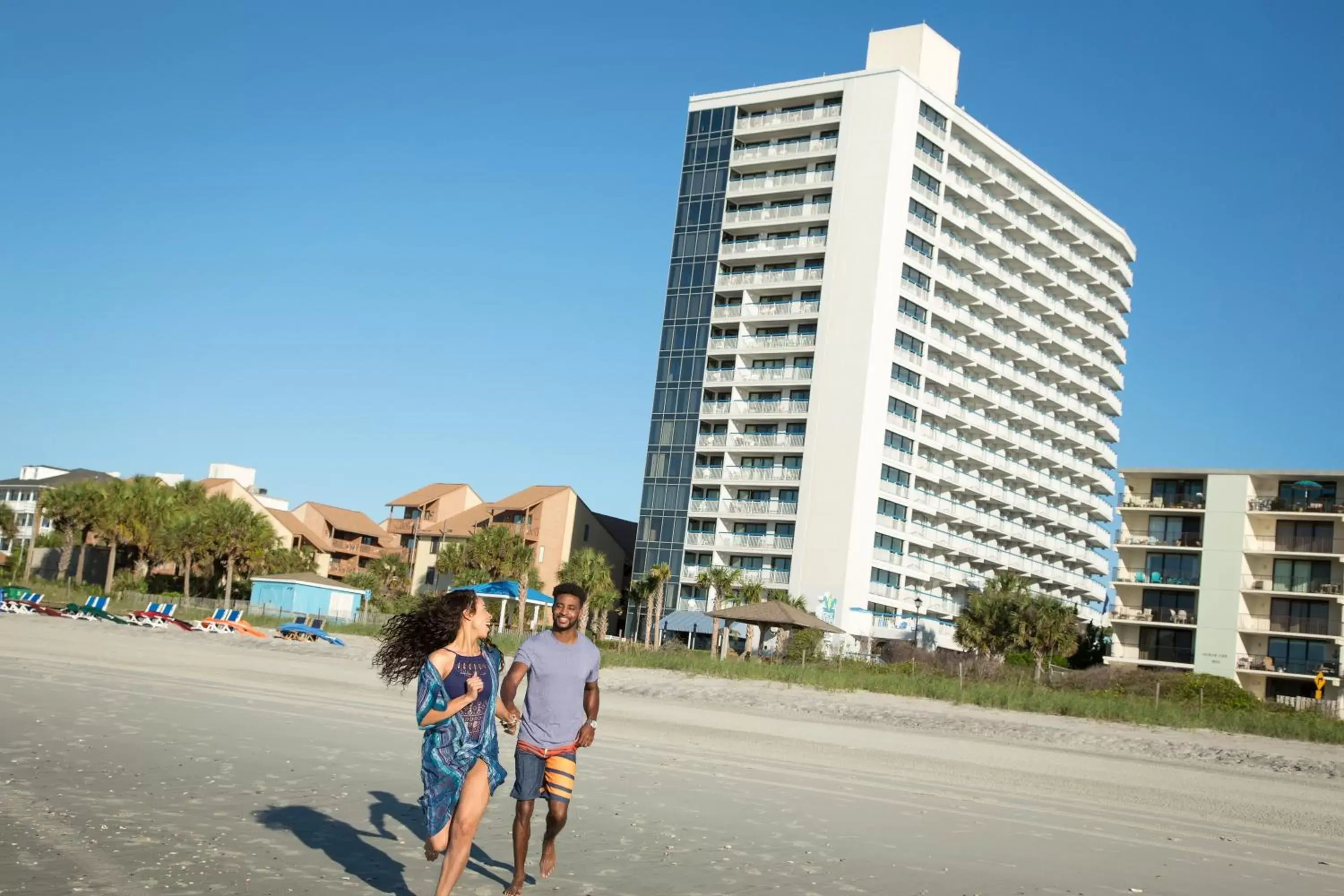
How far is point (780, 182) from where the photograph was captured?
8819cm

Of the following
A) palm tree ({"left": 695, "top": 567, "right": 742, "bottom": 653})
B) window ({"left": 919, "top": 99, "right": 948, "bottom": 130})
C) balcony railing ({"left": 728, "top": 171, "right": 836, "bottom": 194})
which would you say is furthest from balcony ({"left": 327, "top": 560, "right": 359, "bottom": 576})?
window ({"left": 919, "top": 99, "right": 948, "bottom": 130})

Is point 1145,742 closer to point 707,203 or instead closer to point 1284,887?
point 1284,887

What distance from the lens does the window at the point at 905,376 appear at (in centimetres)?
8556

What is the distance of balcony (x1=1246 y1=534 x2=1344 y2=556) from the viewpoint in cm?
6638

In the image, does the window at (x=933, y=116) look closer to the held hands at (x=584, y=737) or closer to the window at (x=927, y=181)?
the window at (x=927, y=181)

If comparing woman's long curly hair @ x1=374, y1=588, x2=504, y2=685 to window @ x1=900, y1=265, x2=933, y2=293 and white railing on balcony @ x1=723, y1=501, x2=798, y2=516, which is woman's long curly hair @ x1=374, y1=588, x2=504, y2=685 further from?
window @ x1=900, y1=265, x2=933, y2=293

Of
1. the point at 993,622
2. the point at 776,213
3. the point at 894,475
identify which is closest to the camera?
the point at 993,622

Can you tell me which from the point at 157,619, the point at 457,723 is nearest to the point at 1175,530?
the point at 157,619

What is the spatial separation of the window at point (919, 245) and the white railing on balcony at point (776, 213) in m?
5.59

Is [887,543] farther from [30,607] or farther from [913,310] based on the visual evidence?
[30,607]

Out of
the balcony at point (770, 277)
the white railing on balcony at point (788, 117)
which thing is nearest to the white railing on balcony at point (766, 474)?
the balcony at point (770, 277)

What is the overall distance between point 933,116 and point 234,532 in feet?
172

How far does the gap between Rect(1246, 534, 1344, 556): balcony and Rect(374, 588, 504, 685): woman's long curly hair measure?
221 ft

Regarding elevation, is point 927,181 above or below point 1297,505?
above
